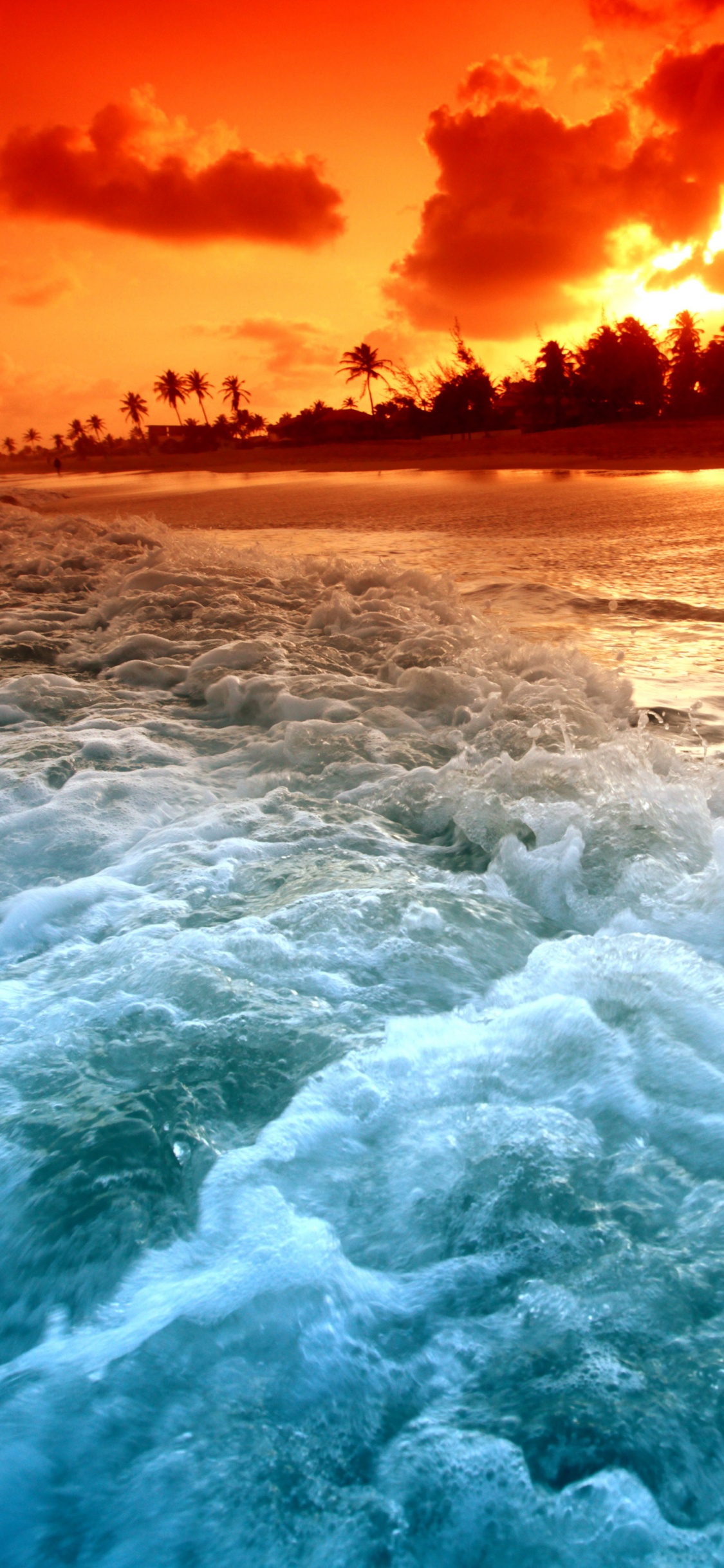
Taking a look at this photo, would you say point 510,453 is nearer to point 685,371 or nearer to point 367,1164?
point 685,371

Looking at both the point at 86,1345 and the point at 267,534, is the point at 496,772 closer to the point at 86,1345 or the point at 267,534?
the point at 86,1345

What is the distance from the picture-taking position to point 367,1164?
5.62 feet

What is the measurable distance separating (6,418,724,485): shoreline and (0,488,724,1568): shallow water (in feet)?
81.1

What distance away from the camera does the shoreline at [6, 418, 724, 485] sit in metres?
29.7

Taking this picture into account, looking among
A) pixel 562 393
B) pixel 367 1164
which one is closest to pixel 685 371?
pixel 562 393

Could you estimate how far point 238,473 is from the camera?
48.6m

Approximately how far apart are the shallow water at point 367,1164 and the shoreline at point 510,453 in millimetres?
24734

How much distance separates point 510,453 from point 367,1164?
4285cm

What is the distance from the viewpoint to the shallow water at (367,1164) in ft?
3.89

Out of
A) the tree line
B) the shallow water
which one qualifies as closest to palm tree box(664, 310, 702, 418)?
the tree line

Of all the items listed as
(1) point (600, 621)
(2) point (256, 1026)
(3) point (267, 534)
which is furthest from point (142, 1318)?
(3) point (267, 534)

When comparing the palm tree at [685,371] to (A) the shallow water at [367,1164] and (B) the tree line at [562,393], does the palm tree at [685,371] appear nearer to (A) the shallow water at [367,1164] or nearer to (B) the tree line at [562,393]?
(B) the tree line at [562,393]

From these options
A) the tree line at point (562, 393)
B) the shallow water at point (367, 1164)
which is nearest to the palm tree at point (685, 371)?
the tree line at point (562, 393)

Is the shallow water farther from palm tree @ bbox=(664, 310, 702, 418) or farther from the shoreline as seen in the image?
palm tree @ bbox=(664, 310, 702, 418)
